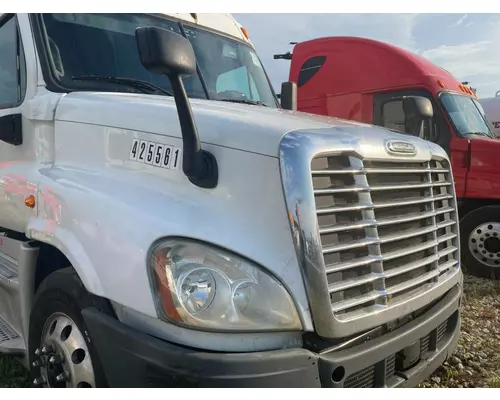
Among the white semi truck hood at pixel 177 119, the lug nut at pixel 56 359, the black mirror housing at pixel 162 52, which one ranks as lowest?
the lug nut at pixel 56 359

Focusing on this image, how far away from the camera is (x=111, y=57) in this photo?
10.8ft

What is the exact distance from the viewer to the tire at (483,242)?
6539 millimetres

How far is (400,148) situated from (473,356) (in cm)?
224

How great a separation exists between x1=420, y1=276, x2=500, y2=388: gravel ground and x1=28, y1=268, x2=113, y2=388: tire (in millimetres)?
2167

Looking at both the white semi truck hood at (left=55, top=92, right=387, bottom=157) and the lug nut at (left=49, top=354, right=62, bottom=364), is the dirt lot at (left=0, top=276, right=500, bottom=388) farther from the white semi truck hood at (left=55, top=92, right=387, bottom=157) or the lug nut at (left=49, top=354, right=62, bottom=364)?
the white semi truck hood at (left=55, top=92, right=387, bottom=157)

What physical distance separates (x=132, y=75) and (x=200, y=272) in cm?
173

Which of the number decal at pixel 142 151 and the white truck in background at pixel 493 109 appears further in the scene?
the white truck in background at pixel 493 109

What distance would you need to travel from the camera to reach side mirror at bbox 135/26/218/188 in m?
2.17

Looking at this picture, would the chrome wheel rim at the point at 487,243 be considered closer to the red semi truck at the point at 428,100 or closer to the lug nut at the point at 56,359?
the red semi truck at the point at 428,100

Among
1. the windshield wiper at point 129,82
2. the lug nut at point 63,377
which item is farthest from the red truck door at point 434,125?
the lug nut at point 63,377

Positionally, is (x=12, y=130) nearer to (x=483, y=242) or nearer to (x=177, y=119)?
(x=177, y=119)

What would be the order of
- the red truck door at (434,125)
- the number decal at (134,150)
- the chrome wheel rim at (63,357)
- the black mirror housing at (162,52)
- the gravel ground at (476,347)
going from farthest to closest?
the red truck door at (434,125)
the gravel ground at (476,347)
the number decal at (134,150)
the chrome wheel rim at (63,357)
the black mirror housing at (162,52)

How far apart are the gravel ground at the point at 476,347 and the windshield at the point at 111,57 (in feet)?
8.04
